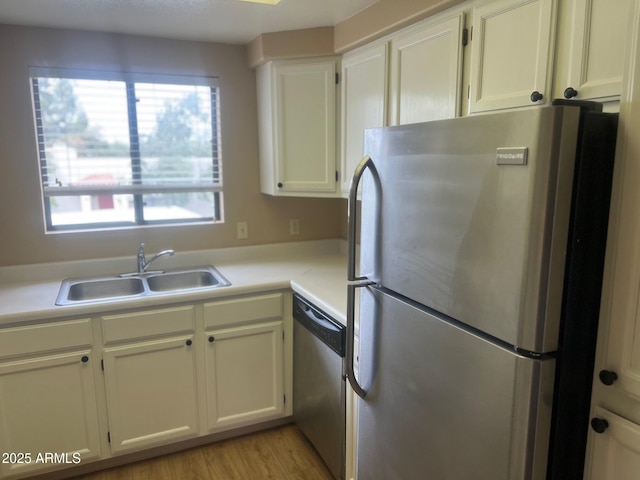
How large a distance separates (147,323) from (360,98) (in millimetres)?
1483

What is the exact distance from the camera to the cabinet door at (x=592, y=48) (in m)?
1.12

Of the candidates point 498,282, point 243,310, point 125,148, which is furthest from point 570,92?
point 125,148

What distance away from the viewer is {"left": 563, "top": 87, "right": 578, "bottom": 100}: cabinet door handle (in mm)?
1237

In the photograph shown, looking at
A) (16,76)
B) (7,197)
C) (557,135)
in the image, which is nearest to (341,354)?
(557,135)

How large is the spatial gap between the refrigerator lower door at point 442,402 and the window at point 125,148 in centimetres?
173

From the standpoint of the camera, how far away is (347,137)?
2430 mm

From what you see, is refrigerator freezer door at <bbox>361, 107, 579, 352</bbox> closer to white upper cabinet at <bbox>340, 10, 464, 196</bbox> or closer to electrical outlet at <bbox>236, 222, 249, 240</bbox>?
white upper cabinet at <bbox>340, 10, 464, 196</bbox>

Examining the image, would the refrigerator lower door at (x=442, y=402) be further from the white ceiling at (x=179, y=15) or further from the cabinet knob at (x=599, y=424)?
the white ceiling at (x=179, y=15)

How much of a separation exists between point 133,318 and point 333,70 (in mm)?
1593

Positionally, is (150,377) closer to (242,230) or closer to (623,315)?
(242,230)

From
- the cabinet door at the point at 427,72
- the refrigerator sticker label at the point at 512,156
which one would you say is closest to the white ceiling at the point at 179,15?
the cabinet door at the point at 427,72

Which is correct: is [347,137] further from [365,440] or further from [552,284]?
[552,284]

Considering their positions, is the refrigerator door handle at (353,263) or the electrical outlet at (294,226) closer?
the refrigerator door handle at (353,263)

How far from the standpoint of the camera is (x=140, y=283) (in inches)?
103
